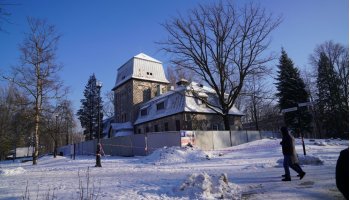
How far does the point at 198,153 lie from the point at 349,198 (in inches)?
697

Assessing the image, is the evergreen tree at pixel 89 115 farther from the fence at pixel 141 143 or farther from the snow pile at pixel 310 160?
the snow pile at pixel 310 160

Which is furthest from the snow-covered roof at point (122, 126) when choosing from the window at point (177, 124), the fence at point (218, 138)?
the fence at point (218, 138)

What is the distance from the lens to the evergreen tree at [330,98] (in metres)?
38.2

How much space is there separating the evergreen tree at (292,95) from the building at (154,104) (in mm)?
6783

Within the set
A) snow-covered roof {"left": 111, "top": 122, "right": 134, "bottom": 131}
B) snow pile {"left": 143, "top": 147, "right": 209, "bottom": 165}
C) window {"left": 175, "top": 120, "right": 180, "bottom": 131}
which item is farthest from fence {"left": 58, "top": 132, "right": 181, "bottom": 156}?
snow-covered roof {"left": 111, "top": 122, "right": 134, "bottom": 131}

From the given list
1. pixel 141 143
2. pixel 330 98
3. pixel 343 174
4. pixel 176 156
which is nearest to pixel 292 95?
pixel 330 98

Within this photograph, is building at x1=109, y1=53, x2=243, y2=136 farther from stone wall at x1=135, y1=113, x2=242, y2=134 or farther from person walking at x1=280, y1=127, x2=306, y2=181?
person walking at x1=280, y1=127, x2=306, y2=181

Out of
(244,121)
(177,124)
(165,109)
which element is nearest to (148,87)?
(165,109)

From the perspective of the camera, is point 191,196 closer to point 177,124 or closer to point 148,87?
point 177,124

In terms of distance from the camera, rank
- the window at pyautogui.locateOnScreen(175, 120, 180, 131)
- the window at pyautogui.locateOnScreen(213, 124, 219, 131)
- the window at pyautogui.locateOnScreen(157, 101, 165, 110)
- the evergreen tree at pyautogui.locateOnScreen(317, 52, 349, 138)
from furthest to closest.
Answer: the window at pyautogui.locateOnScreen(157, 101, 165, 110), the window at pyautogui.locateOnScreen(213, 124, 219, 131), the evergreen tree at pyautogui.locateOnScreen(317, 52, 349, 138), the window at pyautogui.locateOnScreen(175, 120, 180, 131)

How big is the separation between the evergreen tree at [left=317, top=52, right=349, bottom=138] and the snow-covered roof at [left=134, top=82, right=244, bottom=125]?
42.5ft

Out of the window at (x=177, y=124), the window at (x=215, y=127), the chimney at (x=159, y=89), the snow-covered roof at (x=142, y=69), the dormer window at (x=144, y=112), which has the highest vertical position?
the snow-covered roof at (x=142, y=69)

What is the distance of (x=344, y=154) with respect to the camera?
8.73 feet

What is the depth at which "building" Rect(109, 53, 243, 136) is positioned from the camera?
36.6 meters
